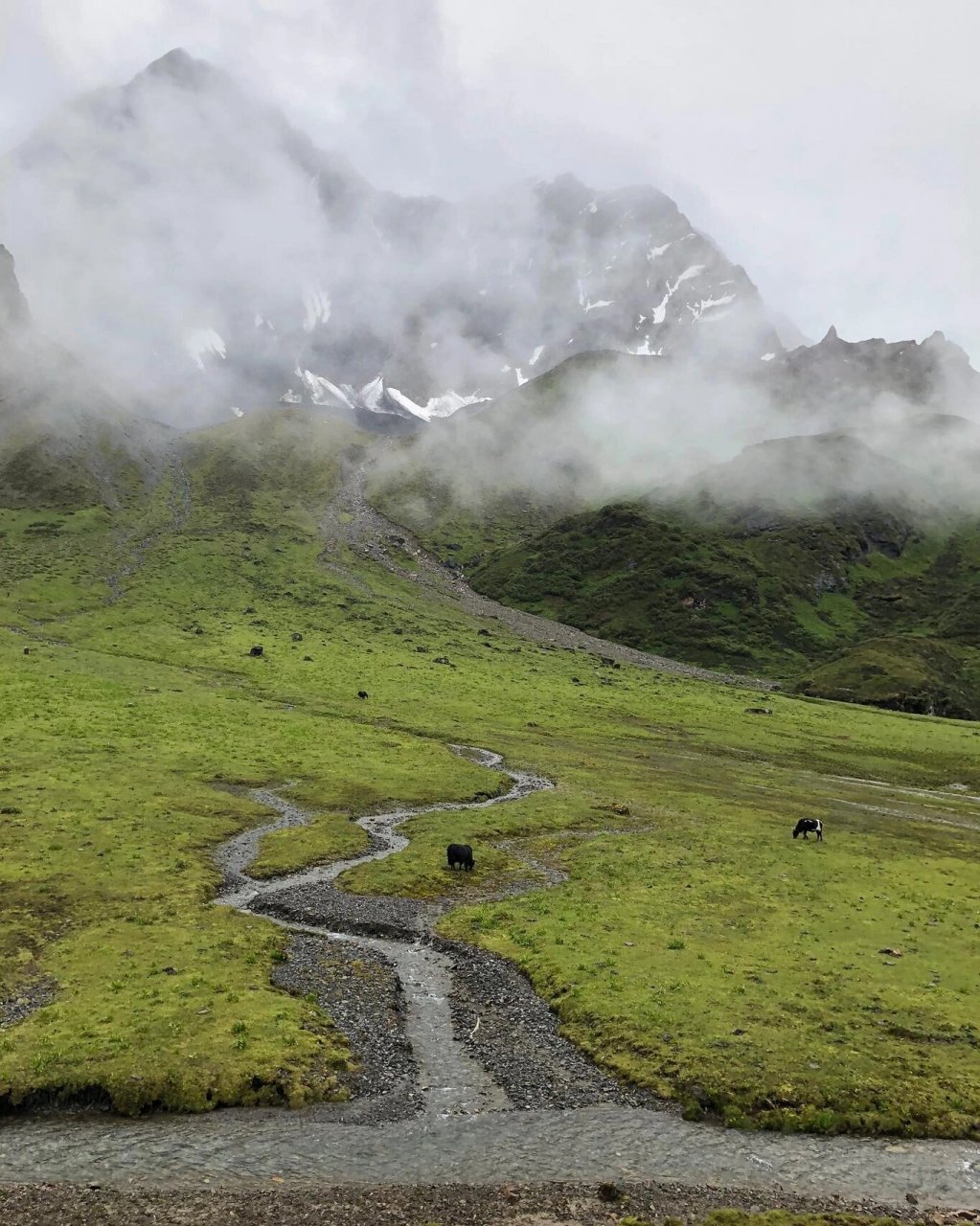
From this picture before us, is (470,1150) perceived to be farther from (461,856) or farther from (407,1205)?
(461,856)

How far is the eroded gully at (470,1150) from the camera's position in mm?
24469

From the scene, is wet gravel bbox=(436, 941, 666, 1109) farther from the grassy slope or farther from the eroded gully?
the grassy slope

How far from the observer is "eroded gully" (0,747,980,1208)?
80.3 ft

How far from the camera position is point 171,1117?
1067 inches

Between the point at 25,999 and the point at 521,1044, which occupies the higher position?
the point at 25,999

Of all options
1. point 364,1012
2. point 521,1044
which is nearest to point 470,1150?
point 521,1044

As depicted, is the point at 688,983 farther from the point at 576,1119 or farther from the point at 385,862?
the point at 385,862

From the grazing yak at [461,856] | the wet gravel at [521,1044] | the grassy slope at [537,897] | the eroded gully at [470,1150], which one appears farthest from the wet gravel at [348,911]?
the eroded gully at [470,1150]

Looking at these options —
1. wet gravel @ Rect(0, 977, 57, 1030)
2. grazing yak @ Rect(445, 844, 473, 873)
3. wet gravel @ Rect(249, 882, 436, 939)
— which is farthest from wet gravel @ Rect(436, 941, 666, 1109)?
wet gravel @ Rect(0, 977, 57, 1030)

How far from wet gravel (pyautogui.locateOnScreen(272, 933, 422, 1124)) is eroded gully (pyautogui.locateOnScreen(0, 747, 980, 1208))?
1.68 feet

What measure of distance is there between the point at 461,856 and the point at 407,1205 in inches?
1361

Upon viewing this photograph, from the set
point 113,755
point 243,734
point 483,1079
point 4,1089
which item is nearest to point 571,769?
point 243,734

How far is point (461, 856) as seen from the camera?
57531 millimetres

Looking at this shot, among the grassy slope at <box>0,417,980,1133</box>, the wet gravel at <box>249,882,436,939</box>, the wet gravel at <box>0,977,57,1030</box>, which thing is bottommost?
the wet gravel at <box>249,882,436,939</box>
